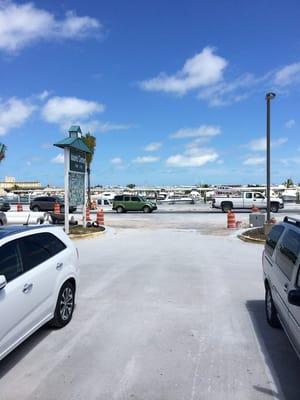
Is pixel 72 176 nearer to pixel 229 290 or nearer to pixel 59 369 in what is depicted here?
pixel 229 290

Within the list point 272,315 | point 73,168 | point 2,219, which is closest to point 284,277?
point 272,315

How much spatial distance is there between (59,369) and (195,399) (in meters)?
1.65

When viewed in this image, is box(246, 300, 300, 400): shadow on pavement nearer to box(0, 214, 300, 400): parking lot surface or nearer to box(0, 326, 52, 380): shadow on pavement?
box(0, 214, 300, 400): parking lot surface

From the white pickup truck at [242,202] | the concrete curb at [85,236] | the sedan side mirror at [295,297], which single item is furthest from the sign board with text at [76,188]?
the white pickup truck at [242,202]

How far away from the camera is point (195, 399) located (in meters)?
4.20

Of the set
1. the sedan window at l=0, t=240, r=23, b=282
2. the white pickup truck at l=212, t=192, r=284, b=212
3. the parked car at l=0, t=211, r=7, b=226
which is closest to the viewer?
the sedan window at l=0, t=240, r=23, b=282

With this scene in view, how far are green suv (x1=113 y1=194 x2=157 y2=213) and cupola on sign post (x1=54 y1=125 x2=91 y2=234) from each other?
60.4 ft

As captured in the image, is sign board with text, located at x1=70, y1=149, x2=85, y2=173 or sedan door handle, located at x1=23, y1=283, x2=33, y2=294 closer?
sedan door handle, located at x1=23, y1=283, x2=33, y2=294

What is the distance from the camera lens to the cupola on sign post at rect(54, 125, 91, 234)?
20.0 m

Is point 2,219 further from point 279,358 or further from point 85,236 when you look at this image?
point 279,358

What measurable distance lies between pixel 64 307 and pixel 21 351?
3.74 ft

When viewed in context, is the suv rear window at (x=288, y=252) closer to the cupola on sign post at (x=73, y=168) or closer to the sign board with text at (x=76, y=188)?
the cupola on sign post at (x=73, y=168)

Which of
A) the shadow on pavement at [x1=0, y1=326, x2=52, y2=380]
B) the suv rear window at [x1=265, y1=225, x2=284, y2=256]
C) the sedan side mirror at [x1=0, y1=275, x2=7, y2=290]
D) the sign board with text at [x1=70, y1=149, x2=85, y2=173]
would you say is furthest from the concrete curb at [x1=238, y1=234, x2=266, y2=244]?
the sedan side mirror at [x1=0, y1=275, x2=7, y2=290]

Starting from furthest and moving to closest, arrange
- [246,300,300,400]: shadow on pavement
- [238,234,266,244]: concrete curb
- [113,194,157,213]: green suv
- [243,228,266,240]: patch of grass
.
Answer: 1. [113,194,157,213]: green suv
2. [243,228,266,240]: patch of grass
3. [238,234,266,244]: concrete curb
4. [246,300,300,400]: shadow on pavement
